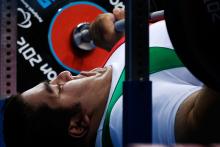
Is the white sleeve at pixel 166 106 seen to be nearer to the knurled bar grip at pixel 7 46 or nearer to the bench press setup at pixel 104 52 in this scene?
the bench press setup at pixel 104 52

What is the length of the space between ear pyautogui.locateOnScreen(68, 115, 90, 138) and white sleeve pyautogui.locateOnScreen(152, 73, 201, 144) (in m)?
0.28

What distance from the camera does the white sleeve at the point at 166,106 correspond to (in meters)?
0.98

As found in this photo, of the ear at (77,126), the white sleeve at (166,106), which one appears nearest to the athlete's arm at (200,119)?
the white sleeve at (166,106)

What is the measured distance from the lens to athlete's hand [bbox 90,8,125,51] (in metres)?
1.62

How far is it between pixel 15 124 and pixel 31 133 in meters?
0.06

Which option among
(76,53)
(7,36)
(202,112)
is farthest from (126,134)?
(76,53)

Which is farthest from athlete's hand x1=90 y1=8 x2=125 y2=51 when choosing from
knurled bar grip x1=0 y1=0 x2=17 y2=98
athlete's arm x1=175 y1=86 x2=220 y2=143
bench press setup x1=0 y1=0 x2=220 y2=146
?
athlete's arm x1=175 y1=86 x2=220 y2=143

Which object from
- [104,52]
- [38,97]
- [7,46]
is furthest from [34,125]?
[104,52]

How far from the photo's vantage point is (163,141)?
1.00m

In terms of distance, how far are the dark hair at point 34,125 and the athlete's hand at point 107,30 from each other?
50cm

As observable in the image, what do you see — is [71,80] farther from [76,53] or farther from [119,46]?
[76,53]

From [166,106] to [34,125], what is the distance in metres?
0.44

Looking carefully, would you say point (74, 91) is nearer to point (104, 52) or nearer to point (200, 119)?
point (200, 119)

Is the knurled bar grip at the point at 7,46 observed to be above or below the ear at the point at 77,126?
above
